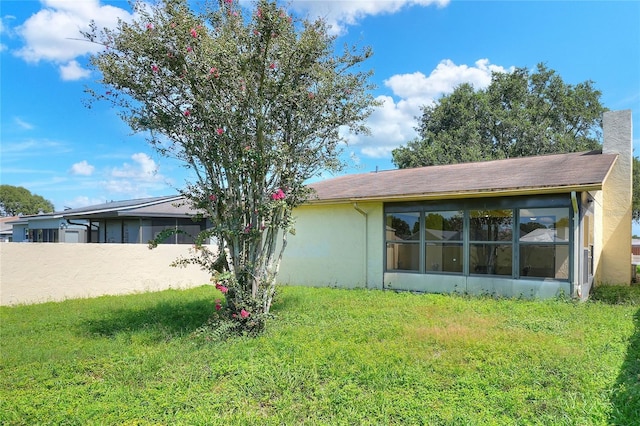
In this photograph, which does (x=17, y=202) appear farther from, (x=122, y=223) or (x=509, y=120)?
(x=509, y=120)

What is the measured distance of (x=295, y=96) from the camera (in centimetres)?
636

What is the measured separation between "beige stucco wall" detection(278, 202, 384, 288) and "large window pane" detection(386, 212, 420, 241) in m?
0.25

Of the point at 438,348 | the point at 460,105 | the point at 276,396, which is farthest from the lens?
the point at 460,105

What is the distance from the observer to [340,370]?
4500 millimetres

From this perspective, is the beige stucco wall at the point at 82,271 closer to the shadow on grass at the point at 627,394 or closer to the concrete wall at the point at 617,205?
the shadow on grass at the point at 627,394

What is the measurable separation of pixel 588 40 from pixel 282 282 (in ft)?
36.4

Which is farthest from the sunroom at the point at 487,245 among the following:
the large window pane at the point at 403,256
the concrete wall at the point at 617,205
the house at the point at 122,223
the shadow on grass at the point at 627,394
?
the house at the point at 122,223

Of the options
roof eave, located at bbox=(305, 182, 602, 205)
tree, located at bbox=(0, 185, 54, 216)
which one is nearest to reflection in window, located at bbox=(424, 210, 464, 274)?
roof eave, located at bbox=(305, 182, 602, 205)

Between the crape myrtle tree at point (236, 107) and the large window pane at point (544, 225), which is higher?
the crape myrtle tree at point (236, 107)

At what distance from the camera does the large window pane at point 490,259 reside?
29.8 ft

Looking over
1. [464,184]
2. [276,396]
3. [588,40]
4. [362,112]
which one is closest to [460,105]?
[588,40]

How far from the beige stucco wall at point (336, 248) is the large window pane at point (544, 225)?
137 inches

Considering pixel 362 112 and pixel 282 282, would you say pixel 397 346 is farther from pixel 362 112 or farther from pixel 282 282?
pixel 282 282

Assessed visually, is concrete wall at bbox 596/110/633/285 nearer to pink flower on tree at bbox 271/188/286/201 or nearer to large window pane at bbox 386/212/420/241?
large window pane at bbox 386/212/420/241
